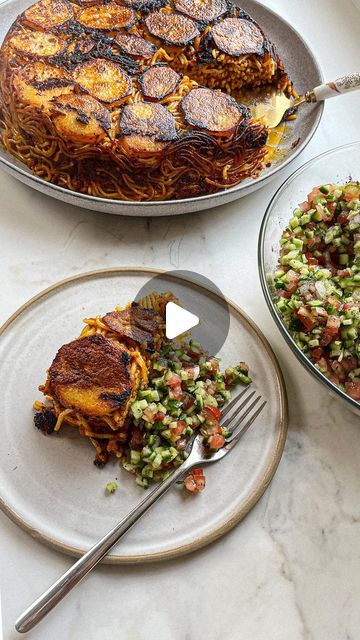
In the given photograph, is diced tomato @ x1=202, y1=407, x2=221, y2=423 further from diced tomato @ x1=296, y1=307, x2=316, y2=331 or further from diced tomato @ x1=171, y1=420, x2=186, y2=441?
diced tomato @ x1=296, y1=307, x2=316, y2=331

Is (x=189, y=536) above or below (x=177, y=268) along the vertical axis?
below

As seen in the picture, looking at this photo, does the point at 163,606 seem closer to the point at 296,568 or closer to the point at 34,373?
the point at 296,568

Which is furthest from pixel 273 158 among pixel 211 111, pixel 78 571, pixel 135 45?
pixel 78 571

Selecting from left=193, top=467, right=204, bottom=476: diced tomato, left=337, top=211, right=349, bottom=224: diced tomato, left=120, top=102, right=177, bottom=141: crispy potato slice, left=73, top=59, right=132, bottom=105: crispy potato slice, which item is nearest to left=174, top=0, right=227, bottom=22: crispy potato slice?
left=73, top=59, right=132, bottom=105: crispy potato slice

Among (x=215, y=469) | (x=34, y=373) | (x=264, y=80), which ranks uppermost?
(x=264, y=80)

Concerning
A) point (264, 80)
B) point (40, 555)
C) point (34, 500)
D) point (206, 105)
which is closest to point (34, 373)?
point (34, 500)

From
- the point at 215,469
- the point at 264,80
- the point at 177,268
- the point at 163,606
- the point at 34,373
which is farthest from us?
the point at 264,80

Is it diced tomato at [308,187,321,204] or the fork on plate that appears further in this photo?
diced tomato at [308,187,321,204]
